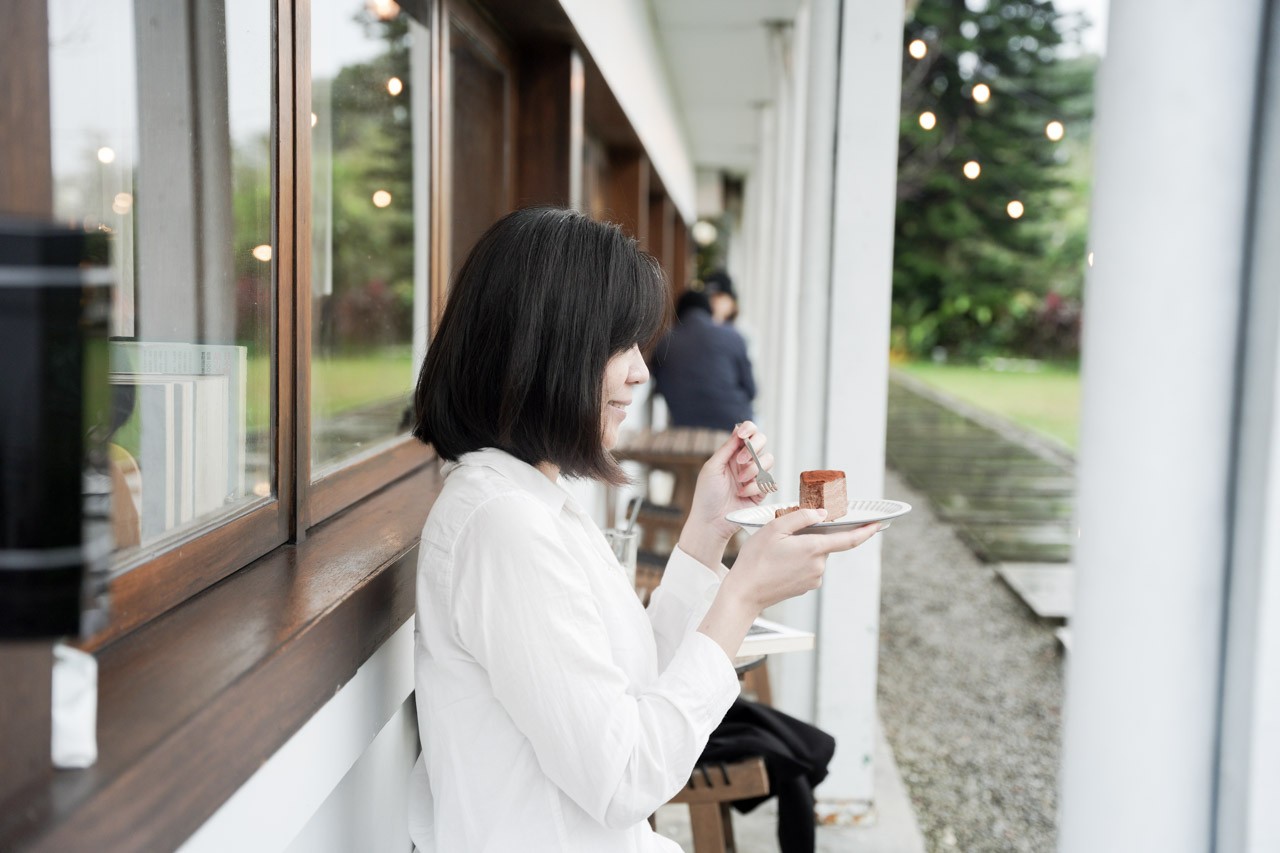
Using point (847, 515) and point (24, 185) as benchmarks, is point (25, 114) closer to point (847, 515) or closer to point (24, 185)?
point (24, 185)

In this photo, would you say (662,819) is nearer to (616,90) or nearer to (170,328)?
(170,328)

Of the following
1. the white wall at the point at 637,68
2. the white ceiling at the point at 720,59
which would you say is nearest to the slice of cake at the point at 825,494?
the white wall at the point at 637,68

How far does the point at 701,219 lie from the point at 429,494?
1559 centimetres

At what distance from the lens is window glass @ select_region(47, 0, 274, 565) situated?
118 cm

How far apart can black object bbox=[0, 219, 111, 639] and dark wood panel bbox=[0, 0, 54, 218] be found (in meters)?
0.05

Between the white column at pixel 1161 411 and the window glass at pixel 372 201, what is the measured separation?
125 centimetres

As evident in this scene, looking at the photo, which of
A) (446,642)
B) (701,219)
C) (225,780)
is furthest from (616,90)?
(701,219)

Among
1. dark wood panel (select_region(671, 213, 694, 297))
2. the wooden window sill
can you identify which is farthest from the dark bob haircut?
dark wood panel (select_region(671, 213, 694, 297))

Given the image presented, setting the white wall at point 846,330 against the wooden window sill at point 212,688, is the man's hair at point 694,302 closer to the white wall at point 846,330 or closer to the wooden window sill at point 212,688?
the white wall at point 846,330

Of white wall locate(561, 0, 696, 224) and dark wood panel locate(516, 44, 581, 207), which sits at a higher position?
white wall locate(561, 0, 696, 224)

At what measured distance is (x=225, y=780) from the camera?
0.88 meters

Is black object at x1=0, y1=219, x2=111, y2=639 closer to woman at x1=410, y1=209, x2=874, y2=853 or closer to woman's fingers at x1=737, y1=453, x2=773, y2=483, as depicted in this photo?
woman at x1=410, y1=209, x2=874, y2=853

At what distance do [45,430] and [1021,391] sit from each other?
20.2 m

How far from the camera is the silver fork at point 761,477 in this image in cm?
157
